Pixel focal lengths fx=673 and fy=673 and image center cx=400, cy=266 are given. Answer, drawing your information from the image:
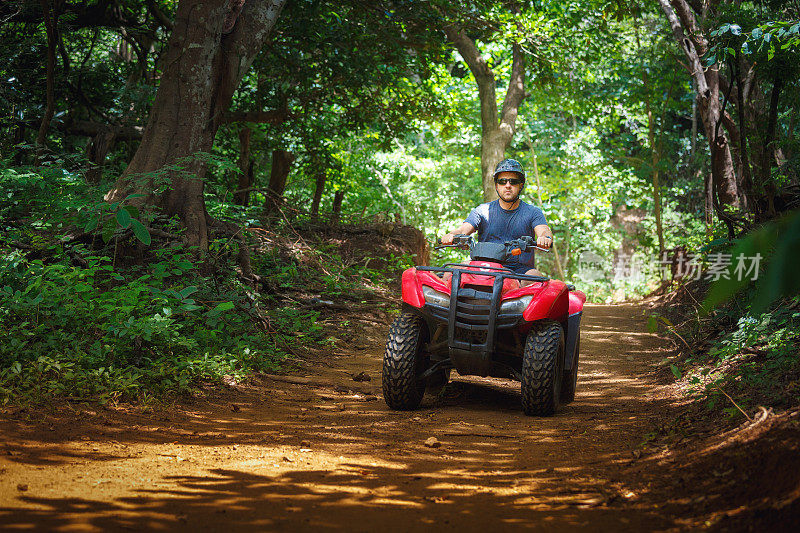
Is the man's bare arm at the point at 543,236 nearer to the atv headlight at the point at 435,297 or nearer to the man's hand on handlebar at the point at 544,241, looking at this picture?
the man's hand on handlebar at the point at 544,241

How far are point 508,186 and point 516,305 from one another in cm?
133

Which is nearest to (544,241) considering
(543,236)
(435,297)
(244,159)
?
(543,236)

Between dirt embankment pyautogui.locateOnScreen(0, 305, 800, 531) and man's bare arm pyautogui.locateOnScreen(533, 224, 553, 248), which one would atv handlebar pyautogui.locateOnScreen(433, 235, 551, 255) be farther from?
dirt embankment pyautogui.locateOnScreen(0, 305, 800, 531)

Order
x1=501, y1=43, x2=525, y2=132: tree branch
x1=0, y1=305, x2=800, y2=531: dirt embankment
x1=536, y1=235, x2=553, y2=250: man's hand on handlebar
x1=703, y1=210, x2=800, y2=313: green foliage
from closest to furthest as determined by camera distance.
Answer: x1=703, y1=210, x2=800, y2=313: green foliage
x1=0, y1=305, x2=800, y2=531: dirt embankment
x1=536, y1=235, x2=553, y2=250: man's hand on handlebar
x1=501, y1=43, x2=525, y2=132: tree branch

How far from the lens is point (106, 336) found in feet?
18.3

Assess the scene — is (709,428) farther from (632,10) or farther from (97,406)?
(632,10)

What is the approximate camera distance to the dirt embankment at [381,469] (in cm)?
281

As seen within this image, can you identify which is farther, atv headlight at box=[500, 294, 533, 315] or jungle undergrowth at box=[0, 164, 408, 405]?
atv headlight at box=[500, 294, 533, 315]

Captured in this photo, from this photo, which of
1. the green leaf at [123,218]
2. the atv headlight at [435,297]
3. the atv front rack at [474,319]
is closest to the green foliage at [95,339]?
the green leaf at [123,218]

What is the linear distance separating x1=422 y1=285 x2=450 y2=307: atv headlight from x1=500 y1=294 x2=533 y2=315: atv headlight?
1.49 feet

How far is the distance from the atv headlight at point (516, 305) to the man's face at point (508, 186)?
1.22 metres

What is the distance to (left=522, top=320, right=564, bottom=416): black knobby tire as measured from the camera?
17.4 ft

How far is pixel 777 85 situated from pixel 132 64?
10.9m


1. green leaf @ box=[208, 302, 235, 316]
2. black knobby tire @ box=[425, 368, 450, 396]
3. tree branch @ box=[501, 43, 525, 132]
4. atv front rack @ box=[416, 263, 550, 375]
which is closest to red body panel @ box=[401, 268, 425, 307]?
atv front rack @ box=[416, 263, 550, 375]
